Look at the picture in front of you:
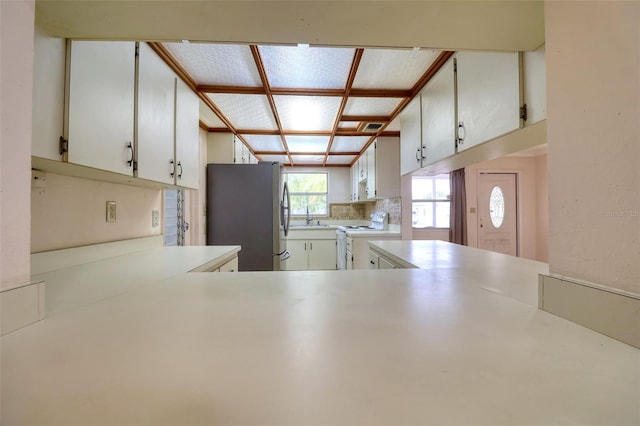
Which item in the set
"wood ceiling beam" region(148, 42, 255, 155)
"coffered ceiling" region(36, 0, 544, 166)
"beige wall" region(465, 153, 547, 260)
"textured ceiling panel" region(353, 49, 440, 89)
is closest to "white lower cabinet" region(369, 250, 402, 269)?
"coffered ceiling" region(36, 0, 544, 166)

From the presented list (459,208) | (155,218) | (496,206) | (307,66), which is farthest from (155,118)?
(496,206)

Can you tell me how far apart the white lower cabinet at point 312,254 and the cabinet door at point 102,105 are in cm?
323

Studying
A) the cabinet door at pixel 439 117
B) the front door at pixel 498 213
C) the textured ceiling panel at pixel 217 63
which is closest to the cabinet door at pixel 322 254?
the front door at pixel 498 213

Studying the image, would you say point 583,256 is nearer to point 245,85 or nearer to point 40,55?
point 40,55

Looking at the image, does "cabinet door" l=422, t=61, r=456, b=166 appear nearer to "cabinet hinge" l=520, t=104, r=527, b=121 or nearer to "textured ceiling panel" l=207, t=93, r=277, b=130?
"cabinet hinge" l=520, t=104, r=527, b=121

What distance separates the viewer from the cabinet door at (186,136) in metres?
1.62

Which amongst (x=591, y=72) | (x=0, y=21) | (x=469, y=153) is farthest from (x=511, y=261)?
(x=0, y=21)

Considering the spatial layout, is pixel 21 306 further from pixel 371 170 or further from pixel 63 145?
pixel 371 170

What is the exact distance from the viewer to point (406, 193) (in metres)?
2.81

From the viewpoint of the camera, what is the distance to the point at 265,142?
360 cm

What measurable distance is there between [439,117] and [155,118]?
1.75 metres

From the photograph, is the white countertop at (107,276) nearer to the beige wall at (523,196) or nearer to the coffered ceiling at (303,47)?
the coffered ceiling at (303,47)

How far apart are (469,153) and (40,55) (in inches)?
76.1

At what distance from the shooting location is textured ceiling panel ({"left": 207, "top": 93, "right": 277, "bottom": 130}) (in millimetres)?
2238
